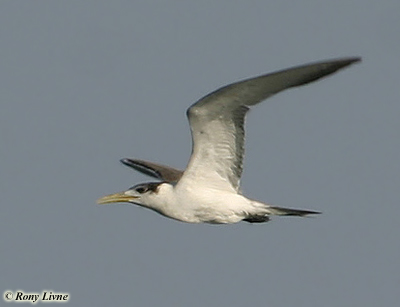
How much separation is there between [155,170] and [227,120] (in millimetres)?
3430

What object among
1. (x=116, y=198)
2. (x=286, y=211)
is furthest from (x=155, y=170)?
(x=286, y=211)

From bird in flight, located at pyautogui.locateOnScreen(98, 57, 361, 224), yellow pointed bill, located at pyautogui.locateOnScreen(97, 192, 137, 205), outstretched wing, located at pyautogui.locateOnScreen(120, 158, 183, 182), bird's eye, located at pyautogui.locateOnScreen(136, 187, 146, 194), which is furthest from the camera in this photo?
outstretched wing, located at pyautogui.locateOnScreen(120, 158, 183, 182)

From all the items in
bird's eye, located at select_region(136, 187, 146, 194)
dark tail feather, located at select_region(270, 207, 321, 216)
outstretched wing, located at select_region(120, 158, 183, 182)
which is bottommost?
dark tail feather, located at select_region(270, 207, 321, 216)

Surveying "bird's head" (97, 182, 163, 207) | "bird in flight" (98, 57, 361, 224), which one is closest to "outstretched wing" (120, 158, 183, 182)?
"bird in flight" (98, 57, 361, 224)

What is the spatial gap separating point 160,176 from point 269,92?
4.04m

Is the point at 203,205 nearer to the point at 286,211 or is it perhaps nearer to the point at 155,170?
the point at 286,211

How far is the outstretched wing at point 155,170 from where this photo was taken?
16.4 meters

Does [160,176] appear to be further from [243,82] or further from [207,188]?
[243,82]

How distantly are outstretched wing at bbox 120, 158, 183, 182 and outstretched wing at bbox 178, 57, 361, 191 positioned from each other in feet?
5.07

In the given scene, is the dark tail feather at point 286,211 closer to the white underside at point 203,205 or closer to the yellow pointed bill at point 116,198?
the white underside at point 203,205

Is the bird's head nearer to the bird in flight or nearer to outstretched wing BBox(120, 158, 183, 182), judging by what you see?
the bird in flight

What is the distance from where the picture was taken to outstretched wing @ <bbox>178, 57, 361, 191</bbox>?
12391 millimetres

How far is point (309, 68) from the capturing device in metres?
12.3

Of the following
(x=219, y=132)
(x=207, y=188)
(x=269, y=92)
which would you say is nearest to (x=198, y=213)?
(x=207, y=188)
